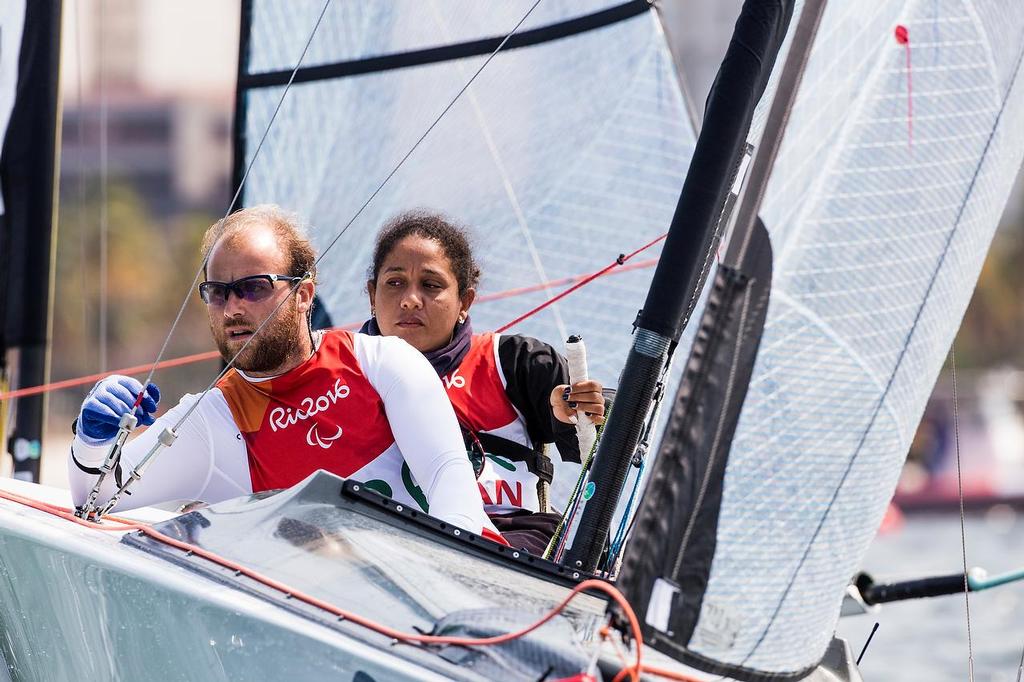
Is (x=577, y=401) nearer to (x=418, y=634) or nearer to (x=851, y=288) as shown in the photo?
(x=851, y=288)

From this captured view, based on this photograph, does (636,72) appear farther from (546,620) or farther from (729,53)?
(546,620)

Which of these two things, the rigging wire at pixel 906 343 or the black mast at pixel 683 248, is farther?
the black mast at pixel 683 248

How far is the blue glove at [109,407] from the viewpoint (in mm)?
1885

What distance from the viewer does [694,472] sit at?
149 cm

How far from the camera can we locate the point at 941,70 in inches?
72.2

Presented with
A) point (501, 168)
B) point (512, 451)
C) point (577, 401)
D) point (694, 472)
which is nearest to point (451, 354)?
point (512, 451)

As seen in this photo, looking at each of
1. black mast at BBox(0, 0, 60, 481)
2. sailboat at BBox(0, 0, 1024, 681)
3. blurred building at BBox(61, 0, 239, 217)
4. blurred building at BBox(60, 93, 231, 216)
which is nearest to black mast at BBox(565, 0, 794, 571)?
sailboat at BBox(0, 0, 1024, 681)

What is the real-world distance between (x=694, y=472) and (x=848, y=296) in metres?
0.33

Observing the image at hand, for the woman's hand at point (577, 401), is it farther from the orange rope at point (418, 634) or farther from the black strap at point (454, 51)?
the black strap at point (454, 51)

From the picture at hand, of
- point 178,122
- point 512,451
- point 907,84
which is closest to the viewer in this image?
point 907,84

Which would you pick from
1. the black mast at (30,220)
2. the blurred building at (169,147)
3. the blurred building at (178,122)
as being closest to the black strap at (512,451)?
the black mast at (30,220)

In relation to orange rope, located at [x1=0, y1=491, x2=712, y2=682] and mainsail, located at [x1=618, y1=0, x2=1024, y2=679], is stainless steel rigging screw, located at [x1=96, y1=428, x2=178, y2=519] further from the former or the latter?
mainsail, located at [x1=618, y1=0, x2=1024, y2=679]

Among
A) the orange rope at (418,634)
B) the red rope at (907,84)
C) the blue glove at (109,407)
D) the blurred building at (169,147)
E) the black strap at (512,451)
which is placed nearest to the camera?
the orange rope at (418,634)

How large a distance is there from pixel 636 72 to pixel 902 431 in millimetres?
2065
